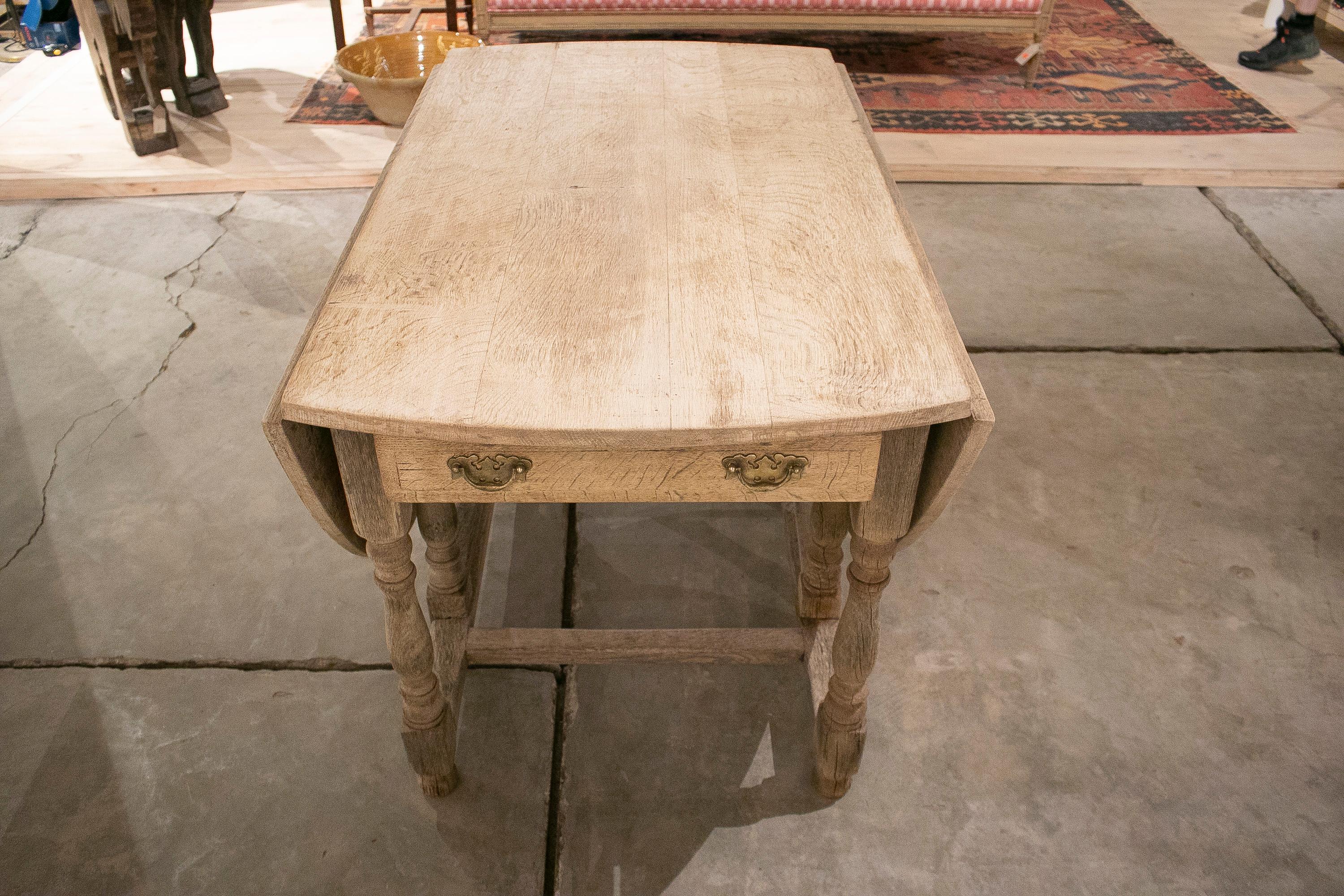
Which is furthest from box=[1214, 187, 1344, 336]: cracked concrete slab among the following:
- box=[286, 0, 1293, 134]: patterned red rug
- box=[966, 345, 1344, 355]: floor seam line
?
box=[286, 0, 1293, 134]: patterned red rug

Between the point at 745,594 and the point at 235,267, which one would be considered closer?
the point at 745,594

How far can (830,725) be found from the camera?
4.87 ft

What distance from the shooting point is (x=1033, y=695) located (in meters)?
1.73

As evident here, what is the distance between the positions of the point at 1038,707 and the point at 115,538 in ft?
5.99

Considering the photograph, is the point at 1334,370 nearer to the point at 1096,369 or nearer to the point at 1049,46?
the point at 1096,369

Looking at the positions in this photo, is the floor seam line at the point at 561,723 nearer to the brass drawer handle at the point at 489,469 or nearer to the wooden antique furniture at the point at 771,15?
the brass drawer handle at the point at 489,469

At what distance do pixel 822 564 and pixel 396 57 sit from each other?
3.21 meters

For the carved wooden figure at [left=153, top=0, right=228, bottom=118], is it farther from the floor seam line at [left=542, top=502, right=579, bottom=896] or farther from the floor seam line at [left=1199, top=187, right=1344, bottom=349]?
the floor seam line at [left=1199, top=187, right=1344, bottom=349]

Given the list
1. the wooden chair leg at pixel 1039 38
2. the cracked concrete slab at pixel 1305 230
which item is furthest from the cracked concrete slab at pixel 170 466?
the wooden chair leg at pixel 1039 38

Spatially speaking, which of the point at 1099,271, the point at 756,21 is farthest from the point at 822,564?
the point at 756,21

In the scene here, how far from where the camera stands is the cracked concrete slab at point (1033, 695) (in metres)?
1.49

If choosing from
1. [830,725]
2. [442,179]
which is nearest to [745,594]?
[830,725]

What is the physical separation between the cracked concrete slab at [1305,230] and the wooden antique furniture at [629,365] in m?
1.97

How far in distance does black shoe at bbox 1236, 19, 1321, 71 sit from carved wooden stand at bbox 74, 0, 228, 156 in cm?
441
